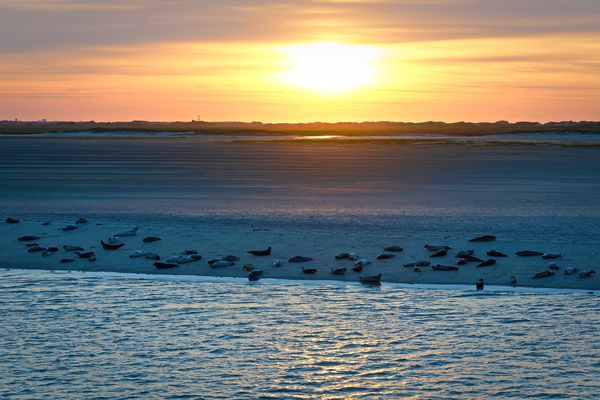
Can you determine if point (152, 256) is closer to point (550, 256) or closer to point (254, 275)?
point (254, 275)

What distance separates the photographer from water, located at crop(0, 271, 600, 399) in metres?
10.1

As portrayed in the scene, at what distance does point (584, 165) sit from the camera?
4875cm

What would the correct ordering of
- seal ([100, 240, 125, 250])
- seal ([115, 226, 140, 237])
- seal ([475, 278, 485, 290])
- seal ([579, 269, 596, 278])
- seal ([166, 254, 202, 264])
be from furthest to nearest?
seal ([115, 226, 140, 237]) → seal ([100, 240, 125, 250]) → seal ([166, 254, 202, 264]) → seal ([579, 269, 596, 278]) → seal ([475, 278, 485, 290])

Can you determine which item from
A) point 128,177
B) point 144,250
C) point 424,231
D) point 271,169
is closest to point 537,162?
point 271,169

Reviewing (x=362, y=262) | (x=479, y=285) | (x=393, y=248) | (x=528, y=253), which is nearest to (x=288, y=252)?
(x=362, y=262)

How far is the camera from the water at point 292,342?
10.1 meters

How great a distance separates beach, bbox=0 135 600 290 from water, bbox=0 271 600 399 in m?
1.90

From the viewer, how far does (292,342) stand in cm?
1194

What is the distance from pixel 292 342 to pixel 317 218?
39.3 feet

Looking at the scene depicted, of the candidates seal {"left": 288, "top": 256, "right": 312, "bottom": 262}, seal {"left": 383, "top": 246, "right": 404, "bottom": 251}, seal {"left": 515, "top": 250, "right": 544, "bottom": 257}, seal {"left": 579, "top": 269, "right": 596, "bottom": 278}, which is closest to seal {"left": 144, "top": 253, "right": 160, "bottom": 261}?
seal {"left": 288, "top": 256, "right": 312, "bottom": 262}

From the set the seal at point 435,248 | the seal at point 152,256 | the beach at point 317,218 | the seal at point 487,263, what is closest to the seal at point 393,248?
the beach at point 317,218

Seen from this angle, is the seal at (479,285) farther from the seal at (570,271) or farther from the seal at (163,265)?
the seal at (163,265)

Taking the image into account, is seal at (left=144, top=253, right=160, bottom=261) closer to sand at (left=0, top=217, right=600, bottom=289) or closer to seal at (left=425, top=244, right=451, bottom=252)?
sand at (left=0, top=217, right=600, bottom=289)

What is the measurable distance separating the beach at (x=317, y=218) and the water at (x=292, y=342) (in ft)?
6.25
